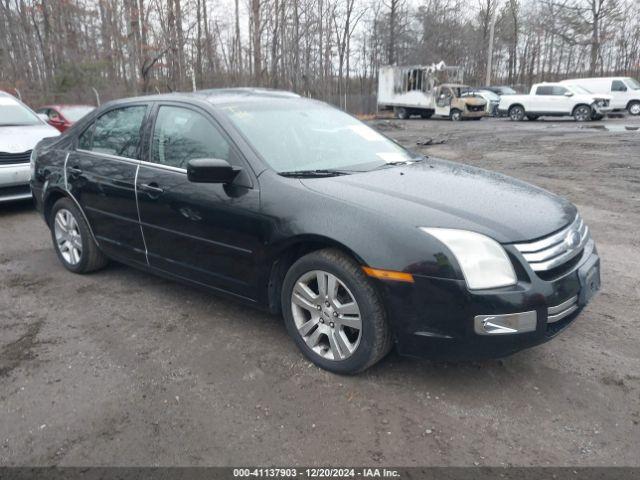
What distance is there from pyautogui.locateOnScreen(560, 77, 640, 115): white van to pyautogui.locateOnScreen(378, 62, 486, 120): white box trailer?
514 centimetres

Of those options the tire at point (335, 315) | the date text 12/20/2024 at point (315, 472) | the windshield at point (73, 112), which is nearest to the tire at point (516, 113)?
the windshield at point (73, 112)

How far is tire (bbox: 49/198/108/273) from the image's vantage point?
15.4 ft

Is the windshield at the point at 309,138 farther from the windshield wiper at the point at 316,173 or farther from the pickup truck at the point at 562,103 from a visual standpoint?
the pickup truck at the point at 562,103

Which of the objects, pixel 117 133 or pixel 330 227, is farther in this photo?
pixel 117 133

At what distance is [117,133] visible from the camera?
436 centimetres

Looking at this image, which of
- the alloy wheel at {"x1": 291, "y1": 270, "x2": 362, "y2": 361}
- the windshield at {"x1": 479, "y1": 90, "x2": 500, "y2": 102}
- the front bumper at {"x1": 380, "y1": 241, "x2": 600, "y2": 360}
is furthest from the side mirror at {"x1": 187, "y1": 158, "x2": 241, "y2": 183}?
the windshield at {"x1": 479, "y1": 90, "x2": 500, "y2": 102}

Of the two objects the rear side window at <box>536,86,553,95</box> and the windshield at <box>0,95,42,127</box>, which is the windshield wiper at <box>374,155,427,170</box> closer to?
the windshield at <box>0,95,42,127</box>

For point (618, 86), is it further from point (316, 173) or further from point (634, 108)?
point (316, 173)

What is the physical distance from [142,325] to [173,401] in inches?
42.9

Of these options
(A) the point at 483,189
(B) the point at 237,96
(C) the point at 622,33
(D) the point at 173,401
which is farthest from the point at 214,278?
(C) the point at 622,33

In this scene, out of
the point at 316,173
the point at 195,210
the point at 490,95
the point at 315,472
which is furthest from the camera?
the point at 490,95

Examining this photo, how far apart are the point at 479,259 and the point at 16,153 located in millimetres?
6810

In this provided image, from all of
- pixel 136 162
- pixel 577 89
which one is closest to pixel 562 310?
pixel 136 162

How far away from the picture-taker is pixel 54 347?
3.52m
